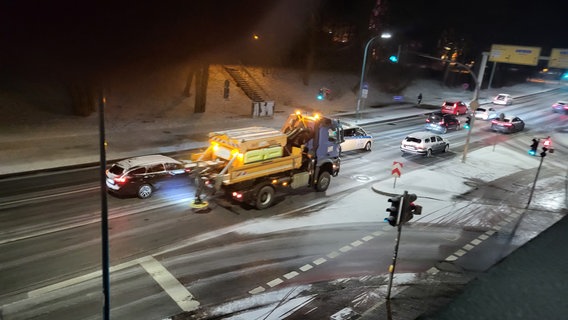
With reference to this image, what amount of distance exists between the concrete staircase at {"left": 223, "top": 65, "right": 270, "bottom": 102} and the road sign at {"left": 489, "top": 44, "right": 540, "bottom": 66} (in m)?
21.1

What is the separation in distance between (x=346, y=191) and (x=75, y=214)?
35.5ft

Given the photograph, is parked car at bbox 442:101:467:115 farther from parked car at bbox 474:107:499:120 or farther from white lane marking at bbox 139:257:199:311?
white lane marking at bbox 139:257:199:311

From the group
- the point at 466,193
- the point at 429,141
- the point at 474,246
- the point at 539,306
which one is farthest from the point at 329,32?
the point at 539,306

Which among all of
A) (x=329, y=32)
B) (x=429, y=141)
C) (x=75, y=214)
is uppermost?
(x=329, y=32)

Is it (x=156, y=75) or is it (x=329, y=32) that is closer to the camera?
(x=156, y=75)

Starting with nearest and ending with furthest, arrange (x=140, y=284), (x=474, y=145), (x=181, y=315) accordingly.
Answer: (x=181, y=315) < (x=140, y=284) < (x=474, y=145)

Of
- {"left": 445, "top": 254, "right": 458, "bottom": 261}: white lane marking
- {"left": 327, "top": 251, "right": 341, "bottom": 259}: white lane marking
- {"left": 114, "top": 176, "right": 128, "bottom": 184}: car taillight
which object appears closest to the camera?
{"left": 327, "top": 251, "right": 341, "bottom": 259}: white lane marking

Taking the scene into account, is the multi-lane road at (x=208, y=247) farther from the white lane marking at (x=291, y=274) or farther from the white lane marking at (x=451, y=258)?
the white lane marking at (x=451, y=258)

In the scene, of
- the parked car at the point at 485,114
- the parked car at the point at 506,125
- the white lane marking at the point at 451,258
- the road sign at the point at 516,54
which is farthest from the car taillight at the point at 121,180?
the parked car at the point at 485,114

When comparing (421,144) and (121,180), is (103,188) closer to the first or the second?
(121,180)

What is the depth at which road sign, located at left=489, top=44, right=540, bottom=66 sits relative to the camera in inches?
1313

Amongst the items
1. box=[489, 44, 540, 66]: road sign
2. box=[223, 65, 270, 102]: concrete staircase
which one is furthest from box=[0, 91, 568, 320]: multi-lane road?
box=[223, 65, 270, 102]: concrete staircase

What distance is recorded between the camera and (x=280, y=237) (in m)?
13.5

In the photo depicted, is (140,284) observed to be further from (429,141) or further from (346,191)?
(429,141)
